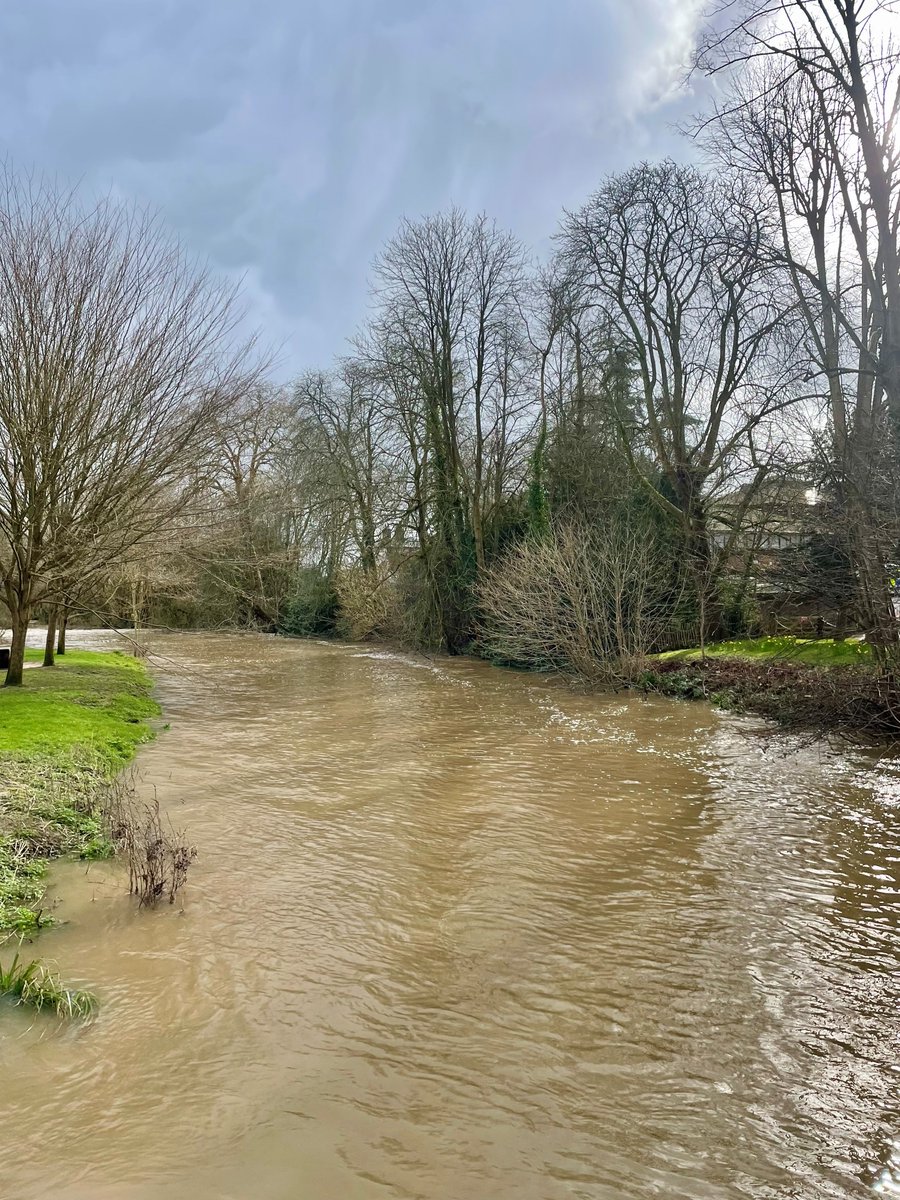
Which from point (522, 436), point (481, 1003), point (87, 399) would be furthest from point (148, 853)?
point (522, 436)

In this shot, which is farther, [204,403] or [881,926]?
[204,403]

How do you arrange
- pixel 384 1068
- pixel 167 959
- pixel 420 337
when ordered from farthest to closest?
pixel 420 337
pixel 167 959
pixel 384 1068

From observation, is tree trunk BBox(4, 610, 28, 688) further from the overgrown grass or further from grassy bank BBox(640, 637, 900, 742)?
grassy bank BBox(640, 637, 900, 742)

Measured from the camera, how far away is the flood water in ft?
9.79

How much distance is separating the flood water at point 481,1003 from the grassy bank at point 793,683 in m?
1.62

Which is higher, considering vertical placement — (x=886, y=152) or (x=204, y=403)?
(x=886, y=152)

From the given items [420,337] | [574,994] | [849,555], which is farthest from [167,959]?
[420,337]

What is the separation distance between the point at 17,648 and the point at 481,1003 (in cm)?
1225

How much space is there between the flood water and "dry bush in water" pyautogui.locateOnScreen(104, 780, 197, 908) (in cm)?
19

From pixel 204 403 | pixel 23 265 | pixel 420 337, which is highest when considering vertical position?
pixel 420 337

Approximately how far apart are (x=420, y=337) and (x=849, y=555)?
65.3ft

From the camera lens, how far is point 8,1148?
3.02m

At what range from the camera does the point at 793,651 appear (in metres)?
14.9

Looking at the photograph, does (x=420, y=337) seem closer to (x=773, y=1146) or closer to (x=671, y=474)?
(x=671, y=474)
